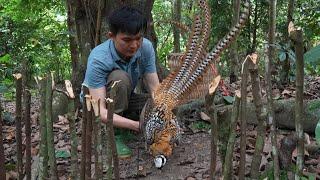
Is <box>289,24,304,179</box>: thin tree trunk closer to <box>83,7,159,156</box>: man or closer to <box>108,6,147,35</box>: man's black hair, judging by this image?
<box>83,7,159,156</box>: man

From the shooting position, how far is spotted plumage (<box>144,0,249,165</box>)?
2.25 meters

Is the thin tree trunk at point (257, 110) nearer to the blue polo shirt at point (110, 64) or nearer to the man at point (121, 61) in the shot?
the man at point (121, 61)

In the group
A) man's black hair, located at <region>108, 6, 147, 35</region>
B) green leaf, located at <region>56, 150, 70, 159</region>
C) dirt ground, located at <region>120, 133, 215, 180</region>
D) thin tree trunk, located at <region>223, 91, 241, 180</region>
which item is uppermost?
man's black hair, located at <region>108, 6, 147, 35</region>

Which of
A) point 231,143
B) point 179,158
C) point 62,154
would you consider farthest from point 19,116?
point 179,158

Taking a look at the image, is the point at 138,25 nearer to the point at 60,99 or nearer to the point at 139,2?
the point at 139,2

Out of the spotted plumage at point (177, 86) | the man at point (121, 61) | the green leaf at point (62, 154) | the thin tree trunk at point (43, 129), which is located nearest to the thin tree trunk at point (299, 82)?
the thin tree trunk at point (43, 129)

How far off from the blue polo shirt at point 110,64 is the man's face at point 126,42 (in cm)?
7

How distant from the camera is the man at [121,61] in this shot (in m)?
2.41

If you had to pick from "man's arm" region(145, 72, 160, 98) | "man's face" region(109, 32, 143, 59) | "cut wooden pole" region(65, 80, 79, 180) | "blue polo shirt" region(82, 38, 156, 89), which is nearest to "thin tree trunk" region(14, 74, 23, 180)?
"cut wooden pole" region(65, 80, 79, 180)

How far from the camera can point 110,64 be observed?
2.60 meters

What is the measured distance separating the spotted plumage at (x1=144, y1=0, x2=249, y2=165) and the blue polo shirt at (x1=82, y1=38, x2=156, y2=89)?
1.15ft

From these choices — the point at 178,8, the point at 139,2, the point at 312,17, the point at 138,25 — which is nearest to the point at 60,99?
the point at 139,2

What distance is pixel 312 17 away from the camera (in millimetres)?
3338

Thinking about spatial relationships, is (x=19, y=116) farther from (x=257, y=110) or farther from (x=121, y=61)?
(x=121, y=61)
